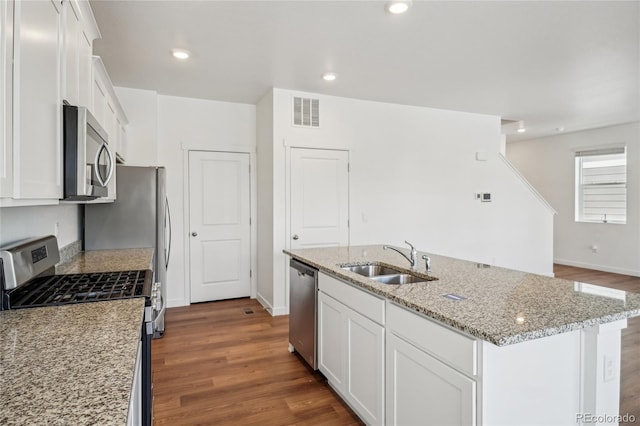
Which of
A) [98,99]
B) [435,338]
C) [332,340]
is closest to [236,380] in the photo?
[332,340]

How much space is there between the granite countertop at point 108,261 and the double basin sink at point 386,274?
4.77ft

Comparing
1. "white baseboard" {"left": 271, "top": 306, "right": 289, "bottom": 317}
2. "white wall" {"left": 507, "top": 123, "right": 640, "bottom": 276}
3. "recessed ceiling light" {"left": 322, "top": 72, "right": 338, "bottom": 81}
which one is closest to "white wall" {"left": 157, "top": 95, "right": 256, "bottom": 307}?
"white baseboard" {"left": 271, "top": 306, "right": 289, "bottom": 317}

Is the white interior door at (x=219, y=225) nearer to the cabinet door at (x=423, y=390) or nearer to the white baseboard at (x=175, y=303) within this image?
the white baseboard at (x=175, y=303)

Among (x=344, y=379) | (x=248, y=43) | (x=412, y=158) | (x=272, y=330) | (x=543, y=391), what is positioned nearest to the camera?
(x=543, y=391)

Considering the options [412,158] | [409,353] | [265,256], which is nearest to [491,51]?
[412,158]

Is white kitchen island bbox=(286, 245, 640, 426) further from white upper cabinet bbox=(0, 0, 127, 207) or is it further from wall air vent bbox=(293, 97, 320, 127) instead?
wall air vent bbox=(293, 97, 320, 127)

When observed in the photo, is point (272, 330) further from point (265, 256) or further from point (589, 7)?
point (589, 7)

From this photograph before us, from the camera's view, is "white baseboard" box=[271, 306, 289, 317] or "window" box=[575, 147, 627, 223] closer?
"white baseboard" box=[271, 306, 289, 317]

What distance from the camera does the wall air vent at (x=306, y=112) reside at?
14.4ft

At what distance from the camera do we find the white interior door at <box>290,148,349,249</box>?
4430 millimetres

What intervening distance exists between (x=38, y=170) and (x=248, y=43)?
2.25 m

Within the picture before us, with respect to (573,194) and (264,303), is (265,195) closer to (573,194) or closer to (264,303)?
(264,303)

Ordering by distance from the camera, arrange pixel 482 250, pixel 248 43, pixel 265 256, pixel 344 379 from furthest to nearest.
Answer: pixel 482 250
pixel 265 256
pixel 248 43
pixel 344 379

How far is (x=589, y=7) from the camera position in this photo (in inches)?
101
